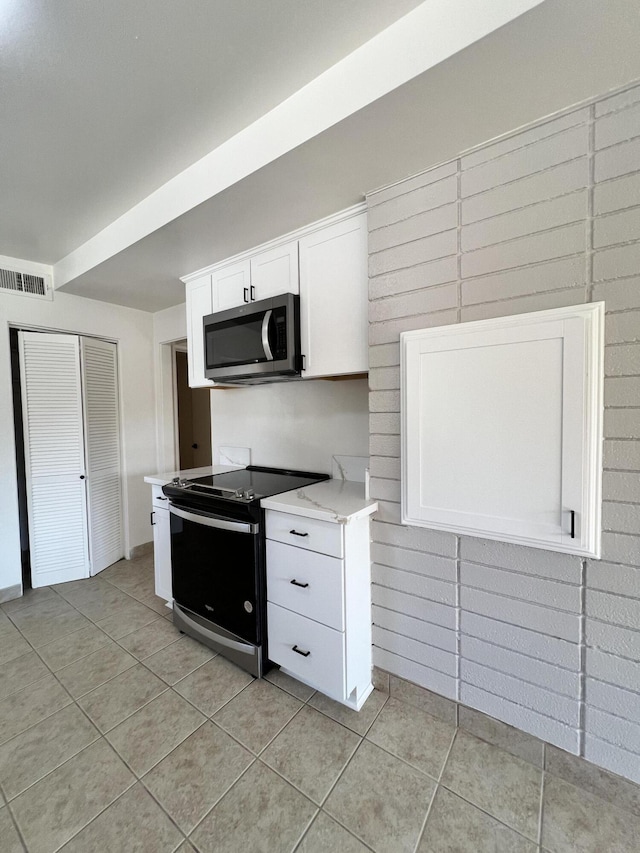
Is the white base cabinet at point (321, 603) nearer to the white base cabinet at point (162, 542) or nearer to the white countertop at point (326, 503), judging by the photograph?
the white countertop at point (326, 503)

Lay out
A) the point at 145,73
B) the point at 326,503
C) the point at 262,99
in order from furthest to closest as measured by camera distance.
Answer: the point at 326,503 < the point at 262,99 < the point at 145,73

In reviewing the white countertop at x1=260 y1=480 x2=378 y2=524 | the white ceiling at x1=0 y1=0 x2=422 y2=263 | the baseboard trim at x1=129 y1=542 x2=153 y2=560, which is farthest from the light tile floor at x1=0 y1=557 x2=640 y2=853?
the white ceiling at x1=0 y1=0 x2=422 y2=263

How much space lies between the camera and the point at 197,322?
2537mm

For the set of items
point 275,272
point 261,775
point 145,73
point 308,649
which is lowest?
point 261,775

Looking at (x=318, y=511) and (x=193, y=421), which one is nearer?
(x=318, y=511)

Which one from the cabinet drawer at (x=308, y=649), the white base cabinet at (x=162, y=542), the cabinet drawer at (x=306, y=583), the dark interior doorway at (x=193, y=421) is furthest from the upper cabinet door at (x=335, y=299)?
the dark interior doorway at (x=193, y=421)

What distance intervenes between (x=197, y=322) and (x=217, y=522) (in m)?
1.45

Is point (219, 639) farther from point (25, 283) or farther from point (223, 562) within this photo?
point (25, 283)

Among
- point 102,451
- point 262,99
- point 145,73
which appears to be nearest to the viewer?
point 145,73

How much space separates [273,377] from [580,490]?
5.20ft

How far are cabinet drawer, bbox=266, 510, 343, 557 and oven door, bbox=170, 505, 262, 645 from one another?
10 cm

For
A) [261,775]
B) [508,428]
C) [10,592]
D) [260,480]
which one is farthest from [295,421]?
[10,592]

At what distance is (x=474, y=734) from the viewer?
147 cm

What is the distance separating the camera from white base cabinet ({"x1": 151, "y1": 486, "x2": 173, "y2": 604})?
236 centimetres
